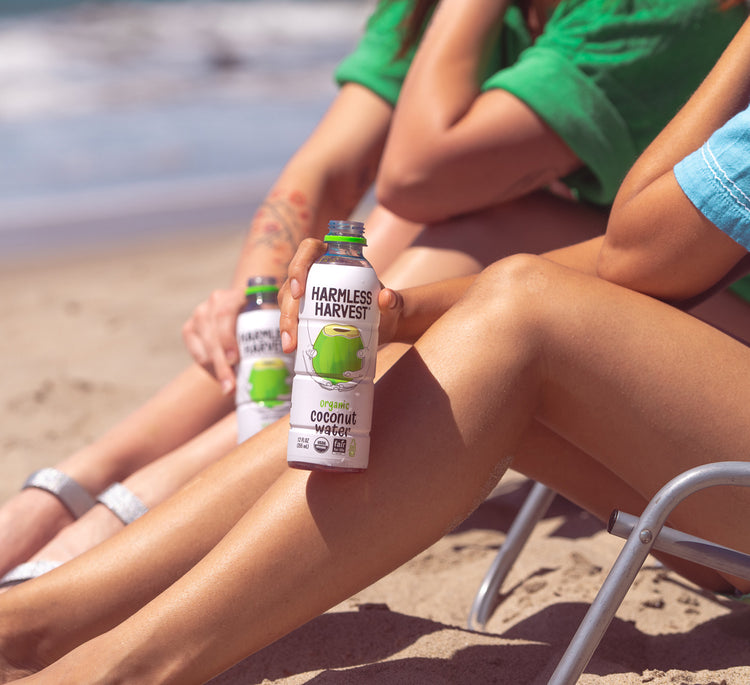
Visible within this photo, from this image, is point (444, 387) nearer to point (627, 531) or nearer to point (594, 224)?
point (627, 531)

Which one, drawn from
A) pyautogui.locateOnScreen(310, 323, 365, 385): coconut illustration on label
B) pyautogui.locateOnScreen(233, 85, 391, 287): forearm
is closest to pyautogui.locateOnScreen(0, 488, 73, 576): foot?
pyautogui.locateOnScreen(233, 85, 391, 287): forearm

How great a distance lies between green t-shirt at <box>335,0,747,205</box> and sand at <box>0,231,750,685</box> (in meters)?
0.85

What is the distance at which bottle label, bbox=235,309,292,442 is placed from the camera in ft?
5.98

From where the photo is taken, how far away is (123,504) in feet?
6.19

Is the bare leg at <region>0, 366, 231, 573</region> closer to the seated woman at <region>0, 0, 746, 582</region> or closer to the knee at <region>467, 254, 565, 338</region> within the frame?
the seated woman at <region>0, 0, 746, 582</region>

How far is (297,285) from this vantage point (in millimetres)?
1264

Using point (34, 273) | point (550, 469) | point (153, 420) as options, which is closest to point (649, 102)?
point (550, 469)

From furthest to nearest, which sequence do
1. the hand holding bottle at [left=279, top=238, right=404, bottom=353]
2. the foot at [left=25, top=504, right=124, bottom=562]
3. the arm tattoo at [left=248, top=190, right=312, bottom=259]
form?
1. the arm tattoo at [left=248, top=190, right=312, bottom=259]
2. the foot at [left=25, top=504, right=124, bottom=562]
3. the hand holding bottle at [left=279, top=238, right=404, bottom=353]

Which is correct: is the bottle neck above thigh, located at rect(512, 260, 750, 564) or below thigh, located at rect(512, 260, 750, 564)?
above

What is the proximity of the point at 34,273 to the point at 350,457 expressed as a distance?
4.59m

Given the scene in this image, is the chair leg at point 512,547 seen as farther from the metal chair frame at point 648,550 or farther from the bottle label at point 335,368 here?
the bottle label at point 335,368

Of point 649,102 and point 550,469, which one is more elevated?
point 649,102

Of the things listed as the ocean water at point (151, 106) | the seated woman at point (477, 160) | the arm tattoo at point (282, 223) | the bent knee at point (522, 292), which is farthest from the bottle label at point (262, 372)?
the ocean water at point (151, 106)

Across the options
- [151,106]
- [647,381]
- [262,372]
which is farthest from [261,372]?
[151,106]
